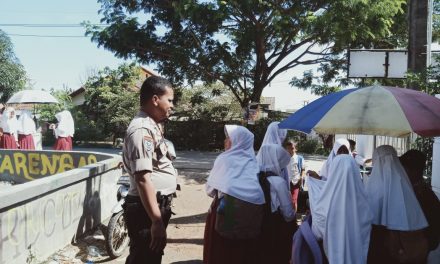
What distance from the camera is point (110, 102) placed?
914 inches

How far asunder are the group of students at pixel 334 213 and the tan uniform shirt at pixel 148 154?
52 centimetres

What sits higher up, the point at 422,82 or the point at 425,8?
the point at 425,8

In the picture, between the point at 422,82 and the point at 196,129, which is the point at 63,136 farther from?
the point at 196,129

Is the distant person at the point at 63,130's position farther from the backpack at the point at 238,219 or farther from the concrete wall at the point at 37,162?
the backpack at the point at 238,219

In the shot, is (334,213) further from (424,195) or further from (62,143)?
(62,143)

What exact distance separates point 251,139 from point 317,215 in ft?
3.27

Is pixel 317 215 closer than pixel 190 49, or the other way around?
pixel 317 215

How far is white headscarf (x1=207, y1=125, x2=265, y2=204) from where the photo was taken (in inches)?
136

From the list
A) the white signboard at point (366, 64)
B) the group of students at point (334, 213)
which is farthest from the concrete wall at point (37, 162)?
the group of students at point (334, 213)

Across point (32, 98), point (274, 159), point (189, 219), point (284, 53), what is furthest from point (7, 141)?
point (284, 53)

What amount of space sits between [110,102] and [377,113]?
2130cm

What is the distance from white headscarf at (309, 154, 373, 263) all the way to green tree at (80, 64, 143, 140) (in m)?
20.0

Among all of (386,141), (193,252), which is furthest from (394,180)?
(386,141)

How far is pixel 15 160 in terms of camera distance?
9539mm
